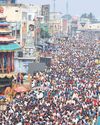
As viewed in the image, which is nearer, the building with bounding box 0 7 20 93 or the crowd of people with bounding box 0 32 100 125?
the crowd of people with bounding box 0 32 100 125

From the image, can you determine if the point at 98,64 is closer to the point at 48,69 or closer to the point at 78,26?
the point at 48,69

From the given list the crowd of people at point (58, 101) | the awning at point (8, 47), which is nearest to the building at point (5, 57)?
the awning at point (8, 47)

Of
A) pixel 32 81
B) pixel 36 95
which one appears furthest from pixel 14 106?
pixel 32 81

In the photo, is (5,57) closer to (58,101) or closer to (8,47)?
(8,47)

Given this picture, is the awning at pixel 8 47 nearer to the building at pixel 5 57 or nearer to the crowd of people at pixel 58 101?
the building at pixel 5 57

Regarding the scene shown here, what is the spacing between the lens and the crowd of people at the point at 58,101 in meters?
28.4

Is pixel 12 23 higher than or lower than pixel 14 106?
higher

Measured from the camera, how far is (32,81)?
43312mm

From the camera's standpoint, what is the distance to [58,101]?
108ft

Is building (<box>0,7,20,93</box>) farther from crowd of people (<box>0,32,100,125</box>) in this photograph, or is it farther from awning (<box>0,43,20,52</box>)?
crowd of people (<box>0,32,100,125</box>)

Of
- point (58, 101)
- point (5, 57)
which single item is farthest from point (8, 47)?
point (58, 101)

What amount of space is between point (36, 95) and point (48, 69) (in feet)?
57.6

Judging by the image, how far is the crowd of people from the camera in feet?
93.1

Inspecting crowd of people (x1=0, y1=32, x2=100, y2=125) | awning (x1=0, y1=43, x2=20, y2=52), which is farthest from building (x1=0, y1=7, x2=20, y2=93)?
crowd of people (x1=0, y1=32, x2=100, y2=125)
